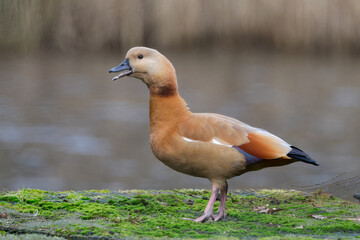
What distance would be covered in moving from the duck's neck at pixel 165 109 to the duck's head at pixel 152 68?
0.02 m

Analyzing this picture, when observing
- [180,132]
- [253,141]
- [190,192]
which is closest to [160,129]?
[180,132]

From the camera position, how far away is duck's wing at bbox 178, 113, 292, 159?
11.1 feet

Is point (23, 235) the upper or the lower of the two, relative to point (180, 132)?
lower

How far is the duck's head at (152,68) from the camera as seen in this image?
11.5 feet

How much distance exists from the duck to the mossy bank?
0.24 meters

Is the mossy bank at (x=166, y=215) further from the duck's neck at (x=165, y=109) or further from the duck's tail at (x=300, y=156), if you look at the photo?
the duck's neck at (x=165, y=109)

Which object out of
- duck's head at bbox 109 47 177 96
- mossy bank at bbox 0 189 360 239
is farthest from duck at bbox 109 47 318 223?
mossy bank at bbox 0 189 360 239

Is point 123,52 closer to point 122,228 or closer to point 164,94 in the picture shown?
point 164,94

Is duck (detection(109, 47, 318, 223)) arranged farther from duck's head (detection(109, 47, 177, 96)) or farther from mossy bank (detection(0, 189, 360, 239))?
mossy bank (detection(0, 189, 360, 239))

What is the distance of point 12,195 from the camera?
146 inches

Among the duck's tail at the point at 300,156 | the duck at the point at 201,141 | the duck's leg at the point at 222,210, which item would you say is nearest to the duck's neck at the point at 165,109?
the duck at the point at 201,141

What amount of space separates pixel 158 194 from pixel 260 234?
1.11m

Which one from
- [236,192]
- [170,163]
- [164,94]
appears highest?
[164,94]

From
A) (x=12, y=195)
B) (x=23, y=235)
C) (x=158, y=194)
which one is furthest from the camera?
(x=158, y=194)
